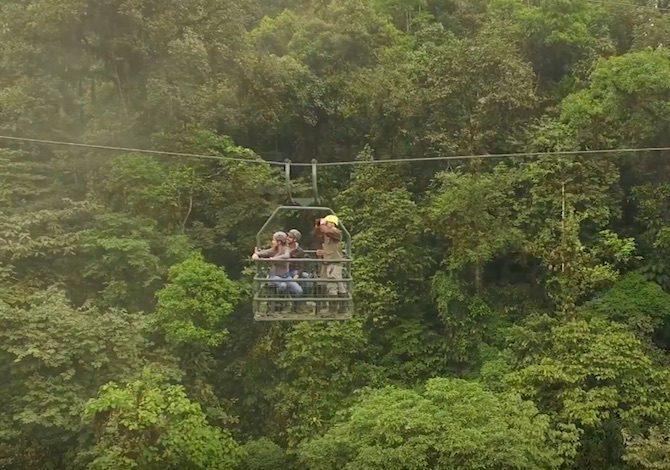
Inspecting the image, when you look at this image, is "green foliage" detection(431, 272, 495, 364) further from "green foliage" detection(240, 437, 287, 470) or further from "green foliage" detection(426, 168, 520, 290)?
"green foliage" detection(240, 437, 287, 470)

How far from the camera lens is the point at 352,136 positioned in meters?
14.8

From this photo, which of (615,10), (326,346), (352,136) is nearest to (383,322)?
(326,346)

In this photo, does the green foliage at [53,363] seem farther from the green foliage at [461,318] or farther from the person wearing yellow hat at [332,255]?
the green foliage at [461,318]

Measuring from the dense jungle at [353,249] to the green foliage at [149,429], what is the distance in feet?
0.12

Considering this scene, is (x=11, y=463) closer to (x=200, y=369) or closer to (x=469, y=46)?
(x=200, y=369)

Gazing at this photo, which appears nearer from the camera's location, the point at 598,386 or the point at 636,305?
the point at 598,386

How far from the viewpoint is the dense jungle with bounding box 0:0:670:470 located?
9336 millimetres

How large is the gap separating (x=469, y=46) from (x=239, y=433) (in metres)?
7.89

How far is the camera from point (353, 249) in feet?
40.7

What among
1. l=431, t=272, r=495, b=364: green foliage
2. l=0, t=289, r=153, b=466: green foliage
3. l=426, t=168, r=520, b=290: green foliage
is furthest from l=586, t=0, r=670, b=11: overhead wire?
l=0, t=289, r=153, b=466: green foliage

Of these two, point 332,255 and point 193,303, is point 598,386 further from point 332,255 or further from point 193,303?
point 193,303

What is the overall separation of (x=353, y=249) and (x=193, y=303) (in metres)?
3.10

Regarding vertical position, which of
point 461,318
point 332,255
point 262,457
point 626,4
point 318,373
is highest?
point 626,4

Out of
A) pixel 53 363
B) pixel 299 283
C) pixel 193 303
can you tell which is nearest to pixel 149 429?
pixel 53 363
